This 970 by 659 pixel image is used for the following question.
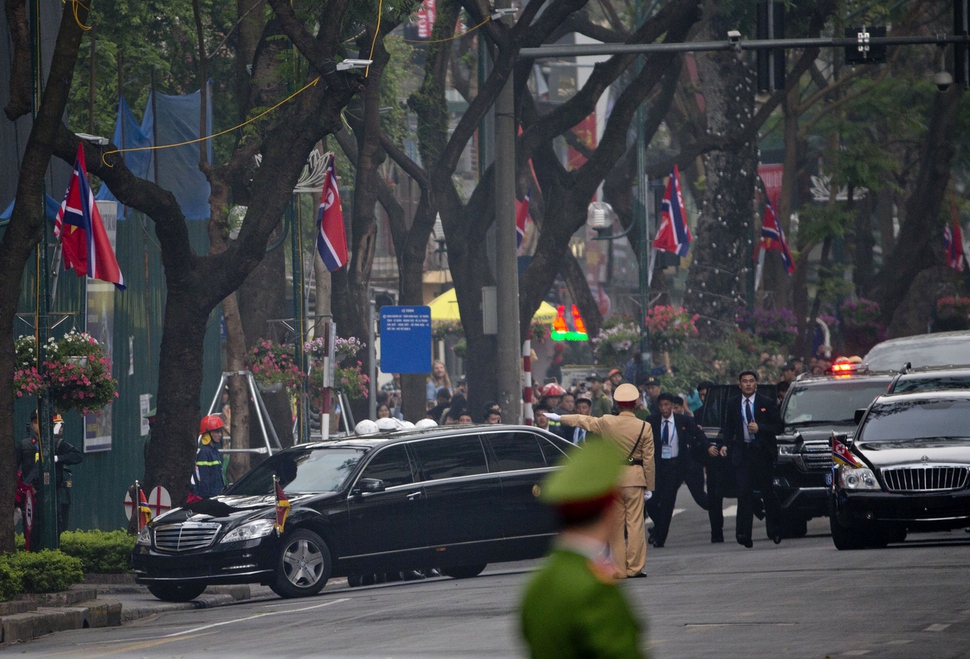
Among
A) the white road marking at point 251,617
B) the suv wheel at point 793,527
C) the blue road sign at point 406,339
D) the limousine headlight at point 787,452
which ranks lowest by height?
the white road marking at point 251,617

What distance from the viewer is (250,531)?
50.5ft

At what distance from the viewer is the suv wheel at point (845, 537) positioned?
628 inches

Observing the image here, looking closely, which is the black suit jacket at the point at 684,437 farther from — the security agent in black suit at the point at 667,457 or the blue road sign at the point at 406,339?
the blue road sign at the point at 406,339

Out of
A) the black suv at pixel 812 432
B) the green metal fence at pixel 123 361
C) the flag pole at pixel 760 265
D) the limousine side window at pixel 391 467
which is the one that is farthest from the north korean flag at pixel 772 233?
the limousine side window at pixel 391 467

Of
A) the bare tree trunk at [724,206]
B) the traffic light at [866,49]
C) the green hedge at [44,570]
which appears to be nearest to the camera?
the green hedge at [44,570]

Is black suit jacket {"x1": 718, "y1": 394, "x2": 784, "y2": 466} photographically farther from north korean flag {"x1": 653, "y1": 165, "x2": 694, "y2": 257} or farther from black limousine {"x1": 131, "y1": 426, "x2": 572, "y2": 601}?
north korean flag {"x1": 653, "y1": 165, "x2": 694, "y2": 257}

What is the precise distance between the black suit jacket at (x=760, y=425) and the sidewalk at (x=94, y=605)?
15.6 ft

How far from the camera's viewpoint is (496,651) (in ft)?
33.6

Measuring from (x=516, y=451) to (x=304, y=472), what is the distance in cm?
236

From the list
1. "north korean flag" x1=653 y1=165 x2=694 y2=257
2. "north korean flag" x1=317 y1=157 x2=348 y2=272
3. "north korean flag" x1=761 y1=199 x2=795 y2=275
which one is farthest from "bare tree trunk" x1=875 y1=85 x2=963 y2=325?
"north korean flag" x1=317 y1=157 x2=348 y2=272

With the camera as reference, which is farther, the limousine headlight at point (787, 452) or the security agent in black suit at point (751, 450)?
the limousine headlight at point (787, 452)

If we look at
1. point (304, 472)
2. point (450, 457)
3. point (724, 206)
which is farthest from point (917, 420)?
point (724, 206)

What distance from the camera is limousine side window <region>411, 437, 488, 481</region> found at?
Result: 16656 millimetres

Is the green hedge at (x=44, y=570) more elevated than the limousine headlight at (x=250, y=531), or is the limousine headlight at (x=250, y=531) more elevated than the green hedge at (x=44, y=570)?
the limousine headlight at (x=250, y=531)
